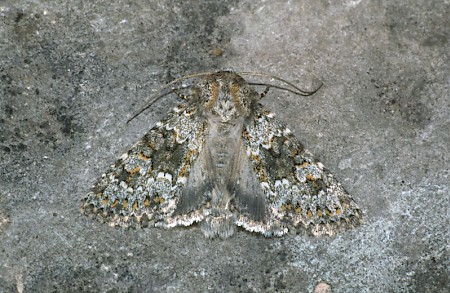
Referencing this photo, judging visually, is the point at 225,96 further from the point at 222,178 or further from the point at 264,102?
the point at 222,178

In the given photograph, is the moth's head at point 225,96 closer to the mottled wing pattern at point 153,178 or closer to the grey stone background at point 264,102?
the mottled wing pattern at point 153,178

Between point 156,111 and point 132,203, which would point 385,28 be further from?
point 132,203

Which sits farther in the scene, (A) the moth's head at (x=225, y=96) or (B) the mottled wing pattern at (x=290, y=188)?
(A) the moth's head at (x=225, y=96)

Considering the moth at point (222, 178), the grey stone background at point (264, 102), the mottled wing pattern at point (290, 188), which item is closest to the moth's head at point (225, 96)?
the moth at point (222, 178)

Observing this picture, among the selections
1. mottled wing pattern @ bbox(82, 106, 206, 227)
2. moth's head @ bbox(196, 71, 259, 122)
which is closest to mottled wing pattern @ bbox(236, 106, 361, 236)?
moth's head @ bbox(196, 71, 259, 122)

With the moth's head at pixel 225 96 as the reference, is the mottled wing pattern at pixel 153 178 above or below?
below

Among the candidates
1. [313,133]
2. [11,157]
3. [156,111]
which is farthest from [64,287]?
[313,133]
